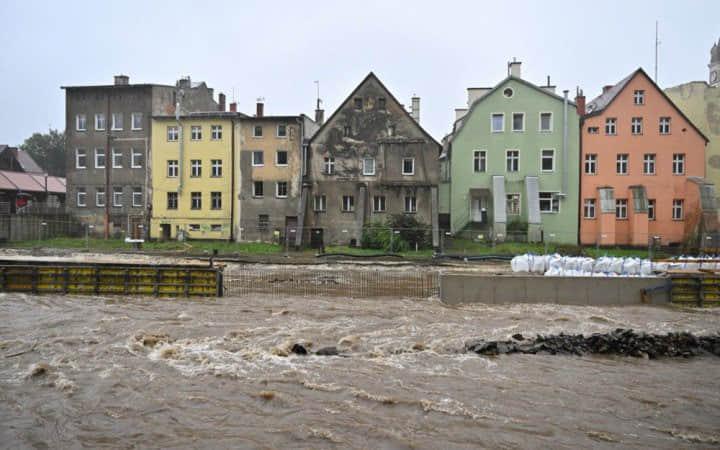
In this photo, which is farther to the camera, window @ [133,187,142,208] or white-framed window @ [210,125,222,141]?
window @ [133,187,142,208]

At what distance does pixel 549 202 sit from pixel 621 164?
6089 millimetres

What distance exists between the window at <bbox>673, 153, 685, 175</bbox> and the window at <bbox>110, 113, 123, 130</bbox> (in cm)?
4455

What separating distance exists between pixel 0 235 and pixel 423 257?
33107mm

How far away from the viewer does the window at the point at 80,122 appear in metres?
47.2

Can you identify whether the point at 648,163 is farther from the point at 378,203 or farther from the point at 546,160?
the point at 378,203

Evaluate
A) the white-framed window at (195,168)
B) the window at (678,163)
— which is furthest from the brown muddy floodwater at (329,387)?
the white-framed window at (195,168)

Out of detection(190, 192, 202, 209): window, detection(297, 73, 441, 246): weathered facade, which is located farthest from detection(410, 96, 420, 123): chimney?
detection(190, 192, 202, 209): window

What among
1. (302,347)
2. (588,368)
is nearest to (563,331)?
(588,368)

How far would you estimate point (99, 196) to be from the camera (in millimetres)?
46406

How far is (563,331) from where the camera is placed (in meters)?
16.5

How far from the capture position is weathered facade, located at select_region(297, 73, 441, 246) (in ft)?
138

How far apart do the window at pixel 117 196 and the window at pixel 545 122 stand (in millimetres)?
34852

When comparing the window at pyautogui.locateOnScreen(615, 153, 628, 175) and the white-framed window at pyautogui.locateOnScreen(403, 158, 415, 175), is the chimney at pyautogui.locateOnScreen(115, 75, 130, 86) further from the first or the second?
the window at pyautogui.locateOnScreen(615, 153, 628, 175)

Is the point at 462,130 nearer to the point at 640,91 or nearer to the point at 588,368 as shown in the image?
the point at 640,91
